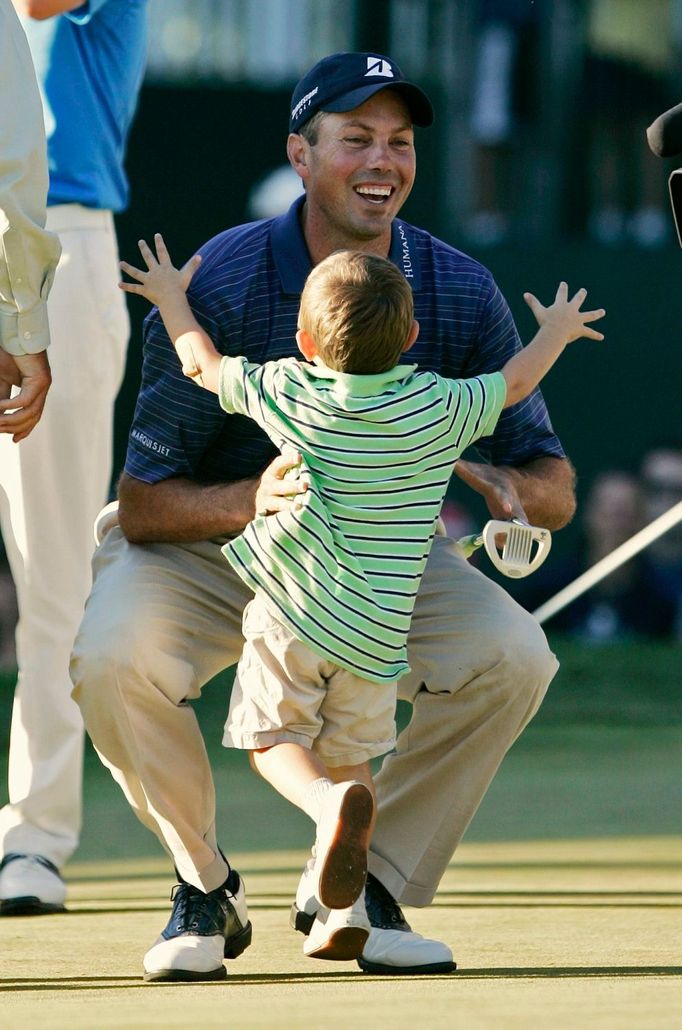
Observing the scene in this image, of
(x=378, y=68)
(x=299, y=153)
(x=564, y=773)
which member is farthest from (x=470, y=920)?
(x=564, y=773)

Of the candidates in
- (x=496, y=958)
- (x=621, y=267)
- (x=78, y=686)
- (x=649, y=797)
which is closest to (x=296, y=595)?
(x=78, y=686)

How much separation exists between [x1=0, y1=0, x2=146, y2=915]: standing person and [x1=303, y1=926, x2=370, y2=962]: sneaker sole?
4.01 feet

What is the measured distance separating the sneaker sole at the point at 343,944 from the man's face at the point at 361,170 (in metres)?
1.34

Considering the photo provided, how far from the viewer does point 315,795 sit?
3133 mm

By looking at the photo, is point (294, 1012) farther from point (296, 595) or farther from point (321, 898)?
point (296, 595)

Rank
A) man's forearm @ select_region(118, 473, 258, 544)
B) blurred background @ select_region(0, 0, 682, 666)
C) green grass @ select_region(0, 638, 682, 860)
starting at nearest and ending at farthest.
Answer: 1. man's forearm @ select_region(118, 473, 258, 544)
2. green grass @ select_region(0, 638, 682, 860)
3. blurred background @ select_region(0, 0, 682, 666)

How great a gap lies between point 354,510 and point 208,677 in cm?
58

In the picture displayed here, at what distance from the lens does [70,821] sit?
4.24m

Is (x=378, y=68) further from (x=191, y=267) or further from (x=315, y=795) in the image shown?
(x=315, y=795)

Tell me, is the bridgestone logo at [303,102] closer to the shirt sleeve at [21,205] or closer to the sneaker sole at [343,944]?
the shirt sleeve at [21,205]

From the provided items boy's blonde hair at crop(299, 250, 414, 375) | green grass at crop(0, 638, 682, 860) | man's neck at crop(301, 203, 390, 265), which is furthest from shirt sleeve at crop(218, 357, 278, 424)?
green grass at crop(0, 638, 682, 860)

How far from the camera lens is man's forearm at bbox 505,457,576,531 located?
3.74 metres

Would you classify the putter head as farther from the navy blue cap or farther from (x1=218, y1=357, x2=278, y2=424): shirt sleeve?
the navy blue cap

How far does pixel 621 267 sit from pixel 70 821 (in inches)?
229
